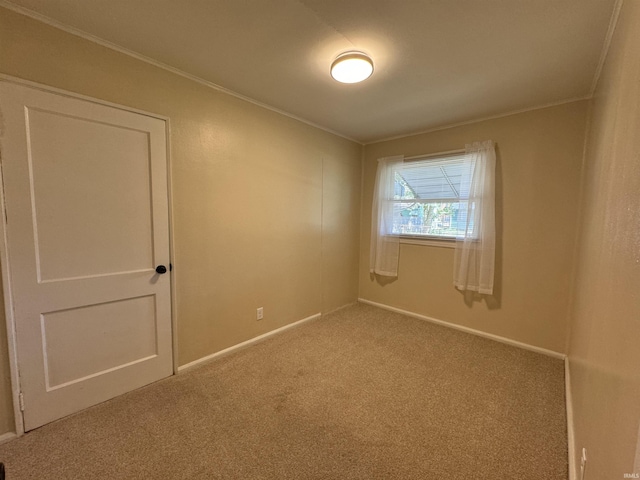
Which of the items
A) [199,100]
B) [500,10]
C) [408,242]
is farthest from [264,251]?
[500,10]

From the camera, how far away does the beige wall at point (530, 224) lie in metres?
2.46

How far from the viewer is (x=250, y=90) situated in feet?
7.77

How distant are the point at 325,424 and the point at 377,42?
2.45 metres

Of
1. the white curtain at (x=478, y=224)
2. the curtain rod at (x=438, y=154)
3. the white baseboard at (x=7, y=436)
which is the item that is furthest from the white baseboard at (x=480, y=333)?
the white baseboard at (x=7, y=436)

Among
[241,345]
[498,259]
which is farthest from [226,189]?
[498,259]

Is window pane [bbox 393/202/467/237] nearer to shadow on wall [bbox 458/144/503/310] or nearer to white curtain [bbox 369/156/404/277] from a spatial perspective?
white curtain [bbox 369/156/404/277]

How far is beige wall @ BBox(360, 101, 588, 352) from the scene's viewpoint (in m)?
2.46

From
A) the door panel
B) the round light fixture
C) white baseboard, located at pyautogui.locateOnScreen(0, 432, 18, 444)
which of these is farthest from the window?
white baseboard, located at pyautogui.locateOnScreen(0, 432, 18, 444)

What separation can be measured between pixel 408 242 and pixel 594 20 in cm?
244

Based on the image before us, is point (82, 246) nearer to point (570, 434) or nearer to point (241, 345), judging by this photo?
point (241, 345)

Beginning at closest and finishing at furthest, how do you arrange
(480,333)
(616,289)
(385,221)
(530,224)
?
(616,289), (530,224), (480,333), (385,221)

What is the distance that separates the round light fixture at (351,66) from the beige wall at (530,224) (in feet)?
5.77

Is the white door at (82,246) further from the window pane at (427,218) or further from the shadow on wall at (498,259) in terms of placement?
the shadow on wall at (498,259)

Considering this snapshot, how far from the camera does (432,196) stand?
3.35 metres
